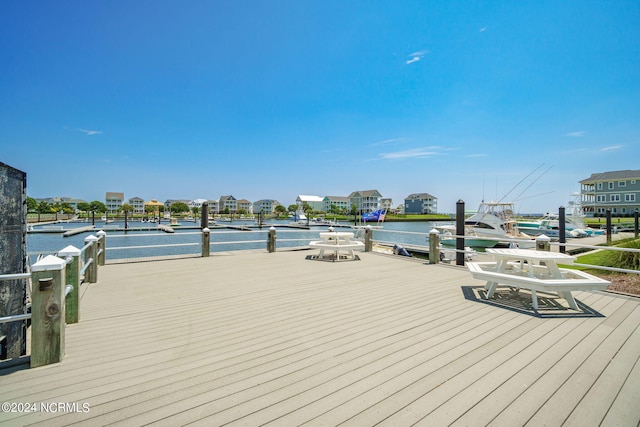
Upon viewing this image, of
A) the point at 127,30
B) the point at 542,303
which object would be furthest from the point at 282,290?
the point at 127,30

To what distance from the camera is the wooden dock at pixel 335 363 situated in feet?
6.31

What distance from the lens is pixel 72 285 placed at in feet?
11.9

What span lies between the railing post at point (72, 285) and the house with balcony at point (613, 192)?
61783mm

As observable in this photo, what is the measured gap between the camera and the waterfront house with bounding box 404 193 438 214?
350 ft

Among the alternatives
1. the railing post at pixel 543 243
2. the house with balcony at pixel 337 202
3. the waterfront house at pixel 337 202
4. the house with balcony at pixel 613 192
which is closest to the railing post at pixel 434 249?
the railing post at pixel 543 243

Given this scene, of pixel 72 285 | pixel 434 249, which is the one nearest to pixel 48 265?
pixel 72 285

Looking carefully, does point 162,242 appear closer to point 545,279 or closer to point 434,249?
point 434,249

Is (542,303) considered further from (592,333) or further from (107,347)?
(107,347)

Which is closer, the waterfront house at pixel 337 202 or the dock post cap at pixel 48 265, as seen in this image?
the dock post cap at pixel 48 265

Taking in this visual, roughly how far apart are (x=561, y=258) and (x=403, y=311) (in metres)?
2.63

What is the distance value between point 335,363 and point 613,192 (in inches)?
2551

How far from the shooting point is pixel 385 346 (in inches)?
116

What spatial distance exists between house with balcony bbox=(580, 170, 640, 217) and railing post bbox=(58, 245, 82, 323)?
61.8m

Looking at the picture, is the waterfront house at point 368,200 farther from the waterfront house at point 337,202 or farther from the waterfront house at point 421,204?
the waterfront house at point 421,204
